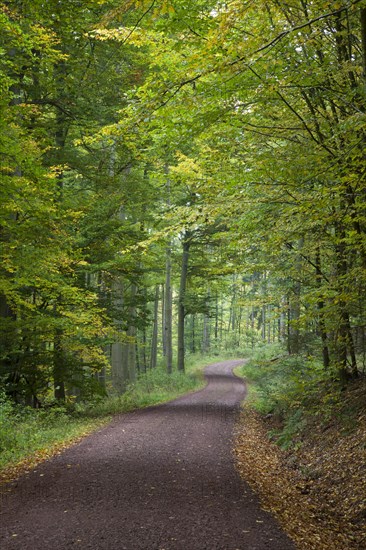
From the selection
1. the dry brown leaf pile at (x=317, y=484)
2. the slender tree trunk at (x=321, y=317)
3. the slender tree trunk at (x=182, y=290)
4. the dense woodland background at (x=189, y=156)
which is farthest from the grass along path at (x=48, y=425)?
the slender tree trunk at (x=321, y=317)

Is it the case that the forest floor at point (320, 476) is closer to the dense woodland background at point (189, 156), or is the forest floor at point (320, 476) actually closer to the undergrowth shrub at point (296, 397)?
the undergrowth shrub at point (296, 397)

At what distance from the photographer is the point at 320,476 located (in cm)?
739

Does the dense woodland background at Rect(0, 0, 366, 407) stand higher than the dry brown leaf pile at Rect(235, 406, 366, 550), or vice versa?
the dense woodland background at Rect(0, 0, 366, 407)

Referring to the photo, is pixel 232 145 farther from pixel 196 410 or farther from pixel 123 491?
pixel 196 410

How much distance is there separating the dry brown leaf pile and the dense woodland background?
1.50 meters

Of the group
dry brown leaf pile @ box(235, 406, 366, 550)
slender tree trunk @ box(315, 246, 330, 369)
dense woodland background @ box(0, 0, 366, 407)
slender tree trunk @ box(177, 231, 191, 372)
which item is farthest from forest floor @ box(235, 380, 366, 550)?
slender tree trunk @ box(177, 231, 191, 372)

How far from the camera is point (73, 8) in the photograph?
8.98 m

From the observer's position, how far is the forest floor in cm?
541

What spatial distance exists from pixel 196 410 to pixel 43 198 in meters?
8.98

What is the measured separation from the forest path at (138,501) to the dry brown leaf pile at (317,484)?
1.04 feet

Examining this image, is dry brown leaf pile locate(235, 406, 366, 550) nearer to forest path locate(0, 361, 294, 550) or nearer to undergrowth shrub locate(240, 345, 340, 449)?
forest path locate(0, 361, 294, 550)

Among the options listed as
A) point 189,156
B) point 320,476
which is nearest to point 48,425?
point 320,476

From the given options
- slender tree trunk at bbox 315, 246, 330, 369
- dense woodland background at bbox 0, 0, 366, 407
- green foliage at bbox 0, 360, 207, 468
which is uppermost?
dense woodland background at bbox 0, 0, 366, 407

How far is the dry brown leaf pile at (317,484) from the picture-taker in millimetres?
5332
